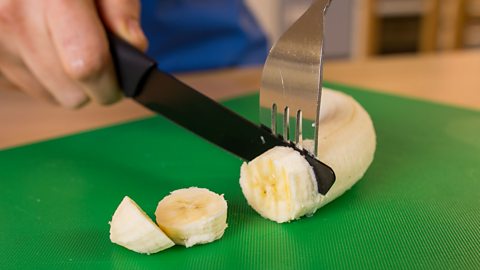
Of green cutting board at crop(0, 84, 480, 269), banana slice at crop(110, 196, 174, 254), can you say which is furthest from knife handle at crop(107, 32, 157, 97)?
banana slice at crop(110, 196, 174, 254)

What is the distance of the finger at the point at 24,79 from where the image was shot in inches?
46.7

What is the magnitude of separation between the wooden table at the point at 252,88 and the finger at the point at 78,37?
30 cm

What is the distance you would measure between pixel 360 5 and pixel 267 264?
3414 millimetres

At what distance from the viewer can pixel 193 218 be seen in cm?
73

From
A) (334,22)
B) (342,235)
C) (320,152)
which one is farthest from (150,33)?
(334,22)

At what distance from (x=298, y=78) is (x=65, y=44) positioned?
44cm

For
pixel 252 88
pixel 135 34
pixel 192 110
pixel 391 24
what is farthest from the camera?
pixel 391 24

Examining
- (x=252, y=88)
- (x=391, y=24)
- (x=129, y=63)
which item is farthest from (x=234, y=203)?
(x=391, y=24)

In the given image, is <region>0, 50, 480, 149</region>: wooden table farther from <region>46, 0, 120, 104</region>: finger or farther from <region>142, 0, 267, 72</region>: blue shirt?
<region>46, 0, 120, 104</region>: finger

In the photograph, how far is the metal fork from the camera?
768mm

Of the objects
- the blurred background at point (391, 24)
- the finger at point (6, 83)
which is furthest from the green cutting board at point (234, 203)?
the blurred background at point (391, 24)

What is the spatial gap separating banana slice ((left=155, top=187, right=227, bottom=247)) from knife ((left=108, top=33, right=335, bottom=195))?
0.14 metres

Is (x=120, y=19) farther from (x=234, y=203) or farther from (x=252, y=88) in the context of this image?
(x=252, y=88)

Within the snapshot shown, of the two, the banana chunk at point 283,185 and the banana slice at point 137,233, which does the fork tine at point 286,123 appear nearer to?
the banana chunk at point 283,185
